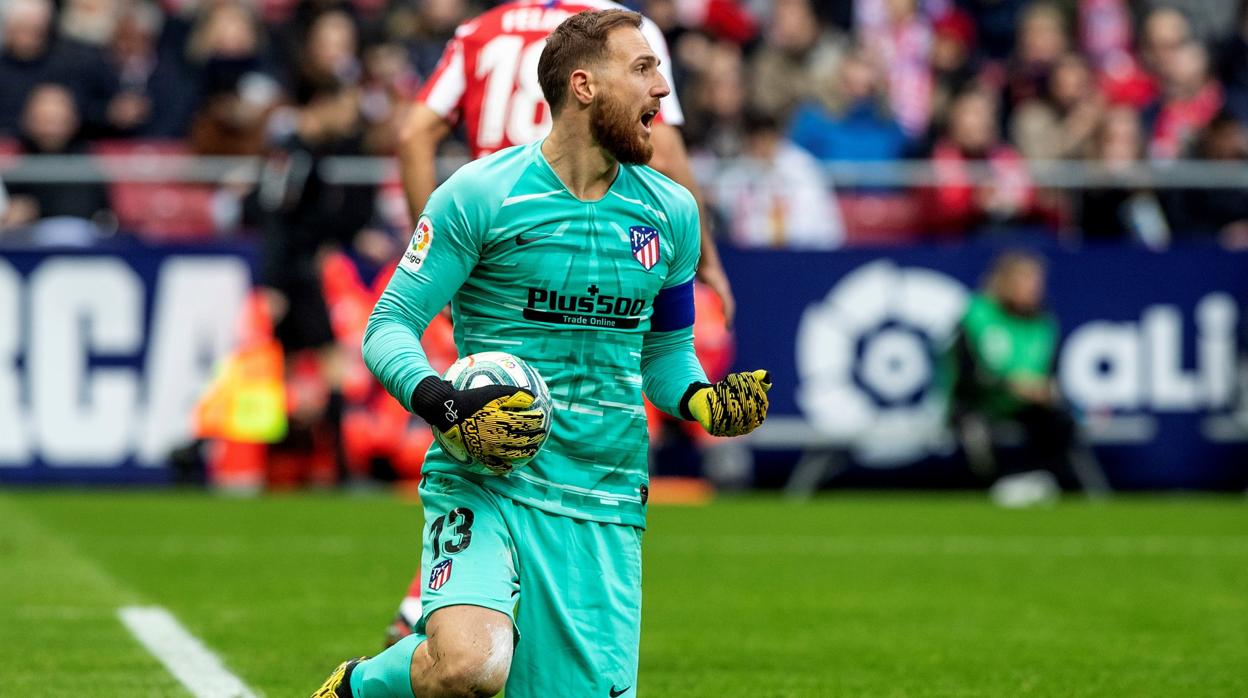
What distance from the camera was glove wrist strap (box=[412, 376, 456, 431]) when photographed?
15.5 feet

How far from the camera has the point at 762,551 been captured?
456 inches

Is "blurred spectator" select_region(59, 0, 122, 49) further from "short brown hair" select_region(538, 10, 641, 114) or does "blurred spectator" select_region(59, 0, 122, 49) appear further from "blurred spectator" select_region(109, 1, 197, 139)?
"short brown hair" select_region(538, 10, 641, 114)

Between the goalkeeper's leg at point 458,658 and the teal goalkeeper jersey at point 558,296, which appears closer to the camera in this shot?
the goalkeeper's leg at point 458,658

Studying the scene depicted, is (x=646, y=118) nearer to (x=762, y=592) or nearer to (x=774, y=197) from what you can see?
(x=762, y=592)

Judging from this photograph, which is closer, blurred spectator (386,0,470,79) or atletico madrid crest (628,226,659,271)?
atletico madrid crest (628,226,659,271)

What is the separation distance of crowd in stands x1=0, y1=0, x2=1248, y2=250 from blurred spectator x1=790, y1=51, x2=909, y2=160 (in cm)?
2

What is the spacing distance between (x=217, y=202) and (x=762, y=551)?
558 centimetres

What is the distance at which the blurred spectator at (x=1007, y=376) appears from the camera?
48.9ft

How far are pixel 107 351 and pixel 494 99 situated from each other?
26.0 ft

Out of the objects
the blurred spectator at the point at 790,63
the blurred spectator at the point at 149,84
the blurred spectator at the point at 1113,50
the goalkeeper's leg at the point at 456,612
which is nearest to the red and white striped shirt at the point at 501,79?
the goalkeeper's leg at the point at 456,612

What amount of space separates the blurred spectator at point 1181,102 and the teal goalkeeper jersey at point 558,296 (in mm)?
12422

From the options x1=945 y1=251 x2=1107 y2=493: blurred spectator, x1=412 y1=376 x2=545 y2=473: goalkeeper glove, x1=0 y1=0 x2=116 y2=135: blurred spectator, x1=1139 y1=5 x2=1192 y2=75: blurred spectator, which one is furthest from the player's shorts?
x1=1139 y1=5 x2=1192 y2=75: blurred spectator

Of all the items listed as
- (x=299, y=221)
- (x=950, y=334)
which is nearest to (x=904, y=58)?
(x=950, y=334)

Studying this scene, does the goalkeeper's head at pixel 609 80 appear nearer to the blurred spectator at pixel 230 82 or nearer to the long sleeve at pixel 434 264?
the long sleeve at pixel 434 264
